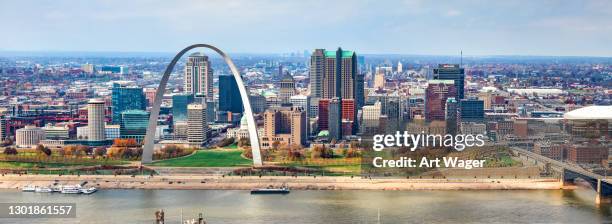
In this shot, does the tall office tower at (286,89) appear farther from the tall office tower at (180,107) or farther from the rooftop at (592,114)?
the rooftop at (592,114)

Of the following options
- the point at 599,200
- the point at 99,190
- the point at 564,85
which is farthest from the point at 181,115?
the point at 564,85

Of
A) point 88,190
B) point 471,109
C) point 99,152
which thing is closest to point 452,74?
point 471,109

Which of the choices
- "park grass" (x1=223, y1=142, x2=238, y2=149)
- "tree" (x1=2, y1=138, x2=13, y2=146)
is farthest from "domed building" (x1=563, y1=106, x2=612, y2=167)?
"tree" (x1=2, y1=138, x2=13, y2=146)

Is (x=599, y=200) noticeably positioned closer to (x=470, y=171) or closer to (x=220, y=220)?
(x=470, y=171)

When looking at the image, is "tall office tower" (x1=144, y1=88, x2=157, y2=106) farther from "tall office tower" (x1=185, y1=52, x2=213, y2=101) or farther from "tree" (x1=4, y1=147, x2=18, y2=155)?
"tree" (x1=4, y1=147, x2=18, y2=155)

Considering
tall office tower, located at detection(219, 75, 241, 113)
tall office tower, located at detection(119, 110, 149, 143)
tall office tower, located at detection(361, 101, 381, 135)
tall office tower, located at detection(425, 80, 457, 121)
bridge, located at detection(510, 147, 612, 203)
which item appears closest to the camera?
bridge, located at detection(510, 147, 612, 203)

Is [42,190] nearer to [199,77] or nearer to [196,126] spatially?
[196,126]

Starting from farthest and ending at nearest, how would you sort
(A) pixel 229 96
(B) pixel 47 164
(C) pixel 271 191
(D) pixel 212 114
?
(A) pixel 229 96 < (D) pixel 212 114 < (B) pixel 47 164 < (C) pixel 271 191
